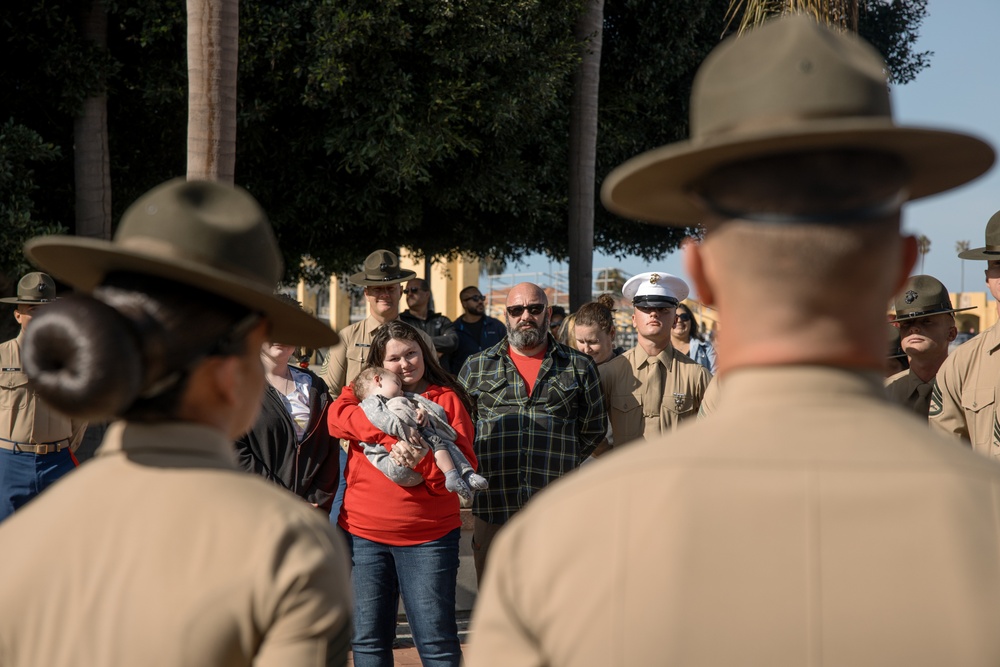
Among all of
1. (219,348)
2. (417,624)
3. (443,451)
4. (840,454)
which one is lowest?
(417,624)

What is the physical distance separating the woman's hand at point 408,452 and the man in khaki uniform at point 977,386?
2.33m

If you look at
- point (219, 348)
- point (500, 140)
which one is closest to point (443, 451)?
point (219, 348)

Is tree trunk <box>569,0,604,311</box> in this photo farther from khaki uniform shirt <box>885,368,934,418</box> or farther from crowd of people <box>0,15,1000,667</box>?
crowd of people <box>0,15,1000,667</box>

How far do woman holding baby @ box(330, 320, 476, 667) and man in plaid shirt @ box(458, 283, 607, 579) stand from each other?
0.76 meters

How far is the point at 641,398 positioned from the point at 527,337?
1.00 meters

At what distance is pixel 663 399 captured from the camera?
670 cm

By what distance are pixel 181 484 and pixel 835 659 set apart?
1005 mm

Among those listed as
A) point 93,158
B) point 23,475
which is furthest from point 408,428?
point 93,158

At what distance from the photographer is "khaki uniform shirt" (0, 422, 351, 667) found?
5.41 ft

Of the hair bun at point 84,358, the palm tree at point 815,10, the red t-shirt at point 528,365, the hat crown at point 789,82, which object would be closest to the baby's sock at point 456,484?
the red t-shirt at point 528,365

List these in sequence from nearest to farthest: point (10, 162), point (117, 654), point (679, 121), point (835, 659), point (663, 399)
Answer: point (835, 659), point (117, 654), point (663, 399), point (10, 162), point (679, 121)

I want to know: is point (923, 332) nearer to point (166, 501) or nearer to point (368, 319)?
point (368, 319)

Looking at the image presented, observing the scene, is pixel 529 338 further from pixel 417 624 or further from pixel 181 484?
pixel 181 484

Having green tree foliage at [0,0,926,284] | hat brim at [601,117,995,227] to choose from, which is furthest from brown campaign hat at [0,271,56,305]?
hat brim at [601,117,995,227]
